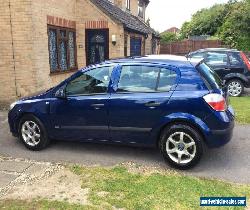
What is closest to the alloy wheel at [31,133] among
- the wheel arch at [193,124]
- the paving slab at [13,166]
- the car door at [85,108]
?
the car door at [85,108]

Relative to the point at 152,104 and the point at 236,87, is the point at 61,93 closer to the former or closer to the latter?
the point at 152,104

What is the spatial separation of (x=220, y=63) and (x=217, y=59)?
21 cm

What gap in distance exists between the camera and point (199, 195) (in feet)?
14.4

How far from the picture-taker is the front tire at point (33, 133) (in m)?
6.21

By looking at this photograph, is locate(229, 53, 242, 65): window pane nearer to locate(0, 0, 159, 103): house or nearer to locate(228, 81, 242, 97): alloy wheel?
locate(228, 81, 242, 97): alloy wheel

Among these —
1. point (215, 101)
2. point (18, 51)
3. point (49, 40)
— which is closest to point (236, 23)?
point (49, 40)

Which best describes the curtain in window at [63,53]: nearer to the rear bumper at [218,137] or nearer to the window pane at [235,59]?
the window pane at [235,59]

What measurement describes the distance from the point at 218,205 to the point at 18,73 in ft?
24.5

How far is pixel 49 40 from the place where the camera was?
1102 cm

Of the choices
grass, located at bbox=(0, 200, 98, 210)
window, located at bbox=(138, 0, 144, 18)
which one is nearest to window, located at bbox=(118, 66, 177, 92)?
grass, located at bbox=(0, 200, 98, 210)

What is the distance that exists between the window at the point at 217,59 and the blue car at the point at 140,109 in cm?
645

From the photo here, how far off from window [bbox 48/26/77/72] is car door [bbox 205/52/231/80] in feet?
17.1

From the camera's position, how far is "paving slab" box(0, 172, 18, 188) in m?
4.85

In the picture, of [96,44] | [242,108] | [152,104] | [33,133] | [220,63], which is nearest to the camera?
[152,104]
